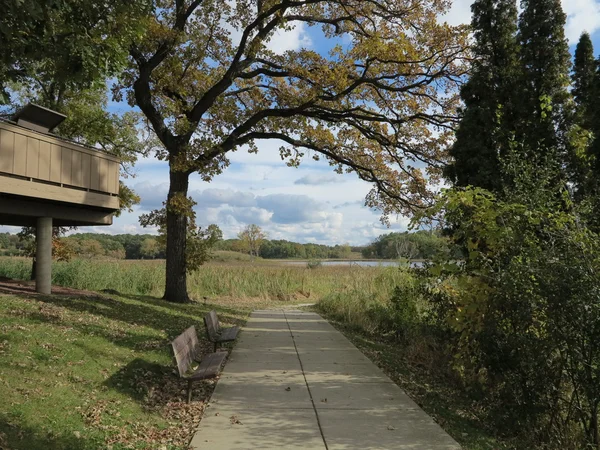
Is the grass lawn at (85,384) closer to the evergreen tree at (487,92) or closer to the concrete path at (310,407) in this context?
the concrete path at (310,407)

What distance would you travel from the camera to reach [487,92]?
392 inches

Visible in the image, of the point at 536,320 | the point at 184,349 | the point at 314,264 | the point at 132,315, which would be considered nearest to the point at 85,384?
the point at 184,349

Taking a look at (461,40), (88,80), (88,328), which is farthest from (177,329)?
(461,40)

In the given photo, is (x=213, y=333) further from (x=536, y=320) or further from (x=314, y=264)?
(x=314, y=264)

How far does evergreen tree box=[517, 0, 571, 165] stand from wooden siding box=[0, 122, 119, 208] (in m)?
9.55

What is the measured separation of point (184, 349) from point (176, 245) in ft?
29.6

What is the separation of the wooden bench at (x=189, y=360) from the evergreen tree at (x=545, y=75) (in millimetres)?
6404

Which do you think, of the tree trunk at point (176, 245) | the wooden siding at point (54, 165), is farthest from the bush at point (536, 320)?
the tree trunk at point (176, 245)

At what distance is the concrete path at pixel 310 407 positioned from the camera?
5.05m

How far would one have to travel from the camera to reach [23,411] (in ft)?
15.5

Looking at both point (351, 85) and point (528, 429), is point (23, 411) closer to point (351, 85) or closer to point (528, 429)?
point (528, 429)

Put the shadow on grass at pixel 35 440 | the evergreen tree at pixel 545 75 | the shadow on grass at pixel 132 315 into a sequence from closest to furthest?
the shadow on grass at pixel 35 440, the shadow on grass at pixel 132 315, the evergreen tree at pixel 545 75

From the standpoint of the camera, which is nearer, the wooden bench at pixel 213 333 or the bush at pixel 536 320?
the bush at pixel 536 320

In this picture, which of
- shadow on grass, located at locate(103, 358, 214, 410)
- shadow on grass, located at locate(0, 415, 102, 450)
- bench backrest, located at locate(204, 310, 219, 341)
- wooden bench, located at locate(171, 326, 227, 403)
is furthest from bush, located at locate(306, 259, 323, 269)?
shadow on grass, located at locate(0, 415, 102, 450)
